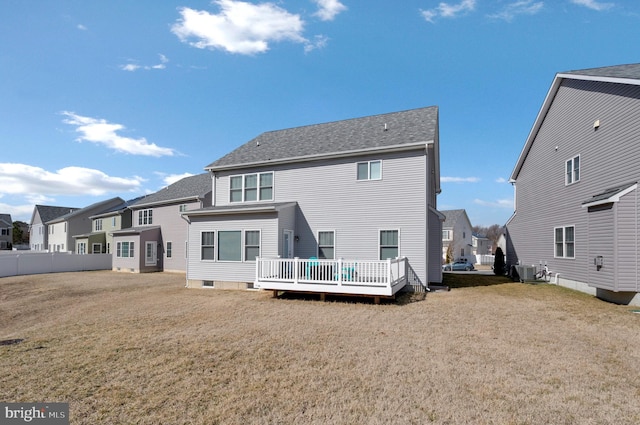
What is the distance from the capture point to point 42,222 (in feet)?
153

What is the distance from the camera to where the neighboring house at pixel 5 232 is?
5750cm

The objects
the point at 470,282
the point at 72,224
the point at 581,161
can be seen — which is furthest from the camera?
the point at 72,224

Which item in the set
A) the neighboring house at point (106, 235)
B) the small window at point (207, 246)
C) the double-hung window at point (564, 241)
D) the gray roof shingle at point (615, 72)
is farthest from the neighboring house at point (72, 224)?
the gray roof shingle at point (615, 72)

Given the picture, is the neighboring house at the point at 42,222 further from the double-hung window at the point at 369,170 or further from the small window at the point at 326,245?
the double-hung window at the point at 369,170

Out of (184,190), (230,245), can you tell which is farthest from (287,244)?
(184,190)

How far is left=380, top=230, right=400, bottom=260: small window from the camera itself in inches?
513

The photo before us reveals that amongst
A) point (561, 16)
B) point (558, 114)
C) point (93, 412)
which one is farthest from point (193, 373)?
point (558, 114)

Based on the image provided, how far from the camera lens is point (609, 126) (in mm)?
11602

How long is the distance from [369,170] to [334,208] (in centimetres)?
222

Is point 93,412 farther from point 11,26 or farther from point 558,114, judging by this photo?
point 558,114

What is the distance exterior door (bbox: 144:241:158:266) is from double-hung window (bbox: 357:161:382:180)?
18.4 meters

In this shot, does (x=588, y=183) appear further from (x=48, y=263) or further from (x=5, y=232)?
(x=5, y=232)

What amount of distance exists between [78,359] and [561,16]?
16325 mm

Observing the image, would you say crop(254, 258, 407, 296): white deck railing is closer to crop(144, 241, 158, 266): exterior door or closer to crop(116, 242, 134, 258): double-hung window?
crop(144, 241, 158, 266): exterior door
